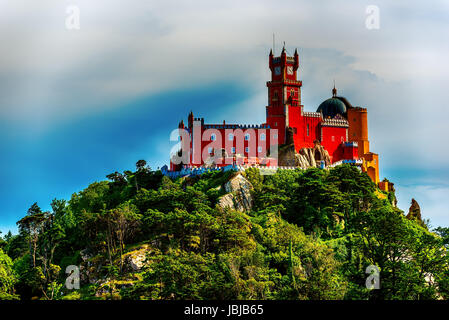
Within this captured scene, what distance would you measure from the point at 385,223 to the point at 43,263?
33902mm

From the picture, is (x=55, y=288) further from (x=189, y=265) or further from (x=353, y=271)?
(x=353, y=271)

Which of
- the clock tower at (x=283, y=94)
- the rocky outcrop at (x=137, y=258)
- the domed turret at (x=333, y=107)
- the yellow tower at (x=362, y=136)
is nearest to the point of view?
the rocky outcrop at (x=137, y=258)

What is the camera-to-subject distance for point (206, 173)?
282 ft

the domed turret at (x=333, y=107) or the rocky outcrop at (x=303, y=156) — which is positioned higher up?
the domed turret at (x=333, y=107)

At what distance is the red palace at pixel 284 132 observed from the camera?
9000 centimetres

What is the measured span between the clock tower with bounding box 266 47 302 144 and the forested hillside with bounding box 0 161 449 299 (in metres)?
9.92

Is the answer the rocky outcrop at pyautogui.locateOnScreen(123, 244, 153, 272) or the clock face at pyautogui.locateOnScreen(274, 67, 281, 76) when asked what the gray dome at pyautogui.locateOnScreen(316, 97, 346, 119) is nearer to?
the clock face at pyautogui.locateOnScreen(274, 67, 281, 76)

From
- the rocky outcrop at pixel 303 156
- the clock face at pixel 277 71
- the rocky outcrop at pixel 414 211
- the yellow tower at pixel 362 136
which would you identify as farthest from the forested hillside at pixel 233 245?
the clock face at pixel 277 71

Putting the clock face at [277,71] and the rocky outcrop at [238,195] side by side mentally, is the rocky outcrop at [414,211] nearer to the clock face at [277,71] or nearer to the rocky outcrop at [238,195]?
the clock face at [277,71]

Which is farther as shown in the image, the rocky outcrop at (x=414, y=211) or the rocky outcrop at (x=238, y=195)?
the rocky outcrop at (x=414, y=211)

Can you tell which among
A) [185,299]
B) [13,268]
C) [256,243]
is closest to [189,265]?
[185,299]

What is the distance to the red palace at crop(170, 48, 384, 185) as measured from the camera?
295 feet

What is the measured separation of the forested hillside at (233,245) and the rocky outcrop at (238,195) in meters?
0.76

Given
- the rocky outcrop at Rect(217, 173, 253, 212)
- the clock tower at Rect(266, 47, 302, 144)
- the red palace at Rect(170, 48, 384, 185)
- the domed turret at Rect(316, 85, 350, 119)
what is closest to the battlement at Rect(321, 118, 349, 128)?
the red palace at Rect(170, 48, 384, 185)
